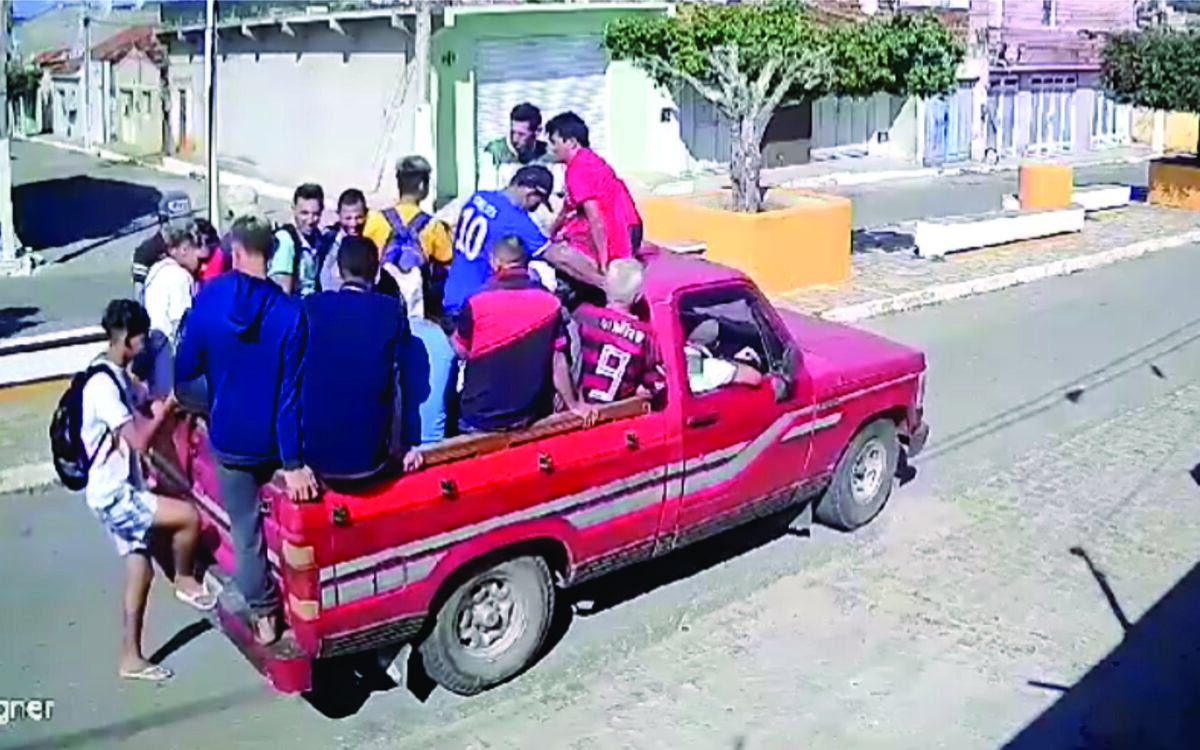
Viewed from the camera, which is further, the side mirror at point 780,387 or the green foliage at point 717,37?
the green foliage at point 717,37

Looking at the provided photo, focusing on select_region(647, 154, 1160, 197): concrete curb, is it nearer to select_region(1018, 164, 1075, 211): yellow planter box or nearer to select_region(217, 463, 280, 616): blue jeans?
select_region(1018, 164, 1075, 211): yellow planter box

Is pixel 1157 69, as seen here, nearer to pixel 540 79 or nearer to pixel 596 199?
pixel 540 79

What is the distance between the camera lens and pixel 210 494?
632cm

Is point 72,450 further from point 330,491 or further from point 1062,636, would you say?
point 1062,636

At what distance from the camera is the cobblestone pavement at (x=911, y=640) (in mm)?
6277

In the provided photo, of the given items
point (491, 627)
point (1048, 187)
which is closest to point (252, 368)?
point (491, 627)

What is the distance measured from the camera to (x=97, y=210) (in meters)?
27.1

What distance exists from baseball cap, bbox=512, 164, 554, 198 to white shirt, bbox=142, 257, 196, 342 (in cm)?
194

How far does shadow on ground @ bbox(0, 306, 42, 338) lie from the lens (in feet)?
49.9

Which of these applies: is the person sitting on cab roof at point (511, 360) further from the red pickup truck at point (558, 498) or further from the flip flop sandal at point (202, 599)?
the flip flop sandal at point (202, 599)

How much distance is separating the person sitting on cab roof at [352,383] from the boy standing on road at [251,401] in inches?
2.7

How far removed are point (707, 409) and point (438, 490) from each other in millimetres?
1662

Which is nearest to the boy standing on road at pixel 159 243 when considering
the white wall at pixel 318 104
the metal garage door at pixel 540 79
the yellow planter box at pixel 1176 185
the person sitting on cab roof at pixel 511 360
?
the person sitting on cab roof at pixel 511 360

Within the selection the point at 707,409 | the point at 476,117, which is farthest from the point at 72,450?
the point at 476,117
